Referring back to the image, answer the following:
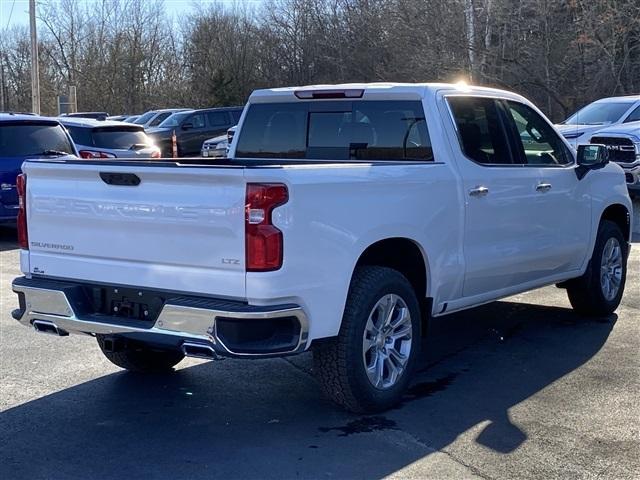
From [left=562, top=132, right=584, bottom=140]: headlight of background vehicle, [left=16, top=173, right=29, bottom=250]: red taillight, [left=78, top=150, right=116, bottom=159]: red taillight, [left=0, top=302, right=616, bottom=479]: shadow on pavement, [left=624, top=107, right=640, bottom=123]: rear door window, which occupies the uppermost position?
Answer: [left=624, top=107, right=640, bottom=123]: rear door window

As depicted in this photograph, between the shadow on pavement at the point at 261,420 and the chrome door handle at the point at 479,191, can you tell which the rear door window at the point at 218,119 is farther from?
the chrome door handle at the point at 479,191

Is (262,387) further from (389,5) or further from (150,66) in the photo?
(150,66)

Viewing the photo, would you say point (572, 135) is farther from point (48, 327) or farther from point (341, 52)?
point (341, 52)

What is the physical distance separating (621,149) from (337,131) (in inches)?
424

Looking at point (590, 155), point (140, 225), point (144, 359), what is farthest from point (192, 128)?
point (140, 225)

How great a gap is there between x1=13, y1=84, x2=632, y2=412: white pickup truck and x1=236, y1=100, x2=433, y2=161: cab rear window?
0.04 feet

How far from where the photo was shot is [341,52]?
138 ft

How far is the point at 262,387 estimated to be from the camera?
233 inches

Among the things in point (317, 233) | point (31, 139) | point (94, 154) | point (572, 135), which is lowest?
point (317, 233)

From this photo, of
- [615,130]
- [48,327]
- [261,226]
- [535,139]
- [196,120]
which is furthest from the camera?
[196,120]

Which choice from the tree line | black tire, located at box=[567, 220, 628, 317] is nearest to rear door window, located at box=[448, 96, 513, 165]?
black tire, located at box=[567, 220, 628, 317]

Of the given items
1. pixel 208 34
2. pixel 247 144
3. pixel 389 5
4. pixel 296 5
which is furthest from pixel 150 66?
pixel 247 144

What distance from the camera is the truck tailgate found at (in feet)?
14.8

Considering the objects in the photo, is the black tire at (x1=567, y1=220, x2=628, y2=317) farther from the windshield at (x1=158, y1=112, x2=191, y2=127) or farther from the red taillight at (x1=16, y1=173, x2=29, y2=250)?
the windshield at (x1=158, y1=112, x2=191, y2=127)
